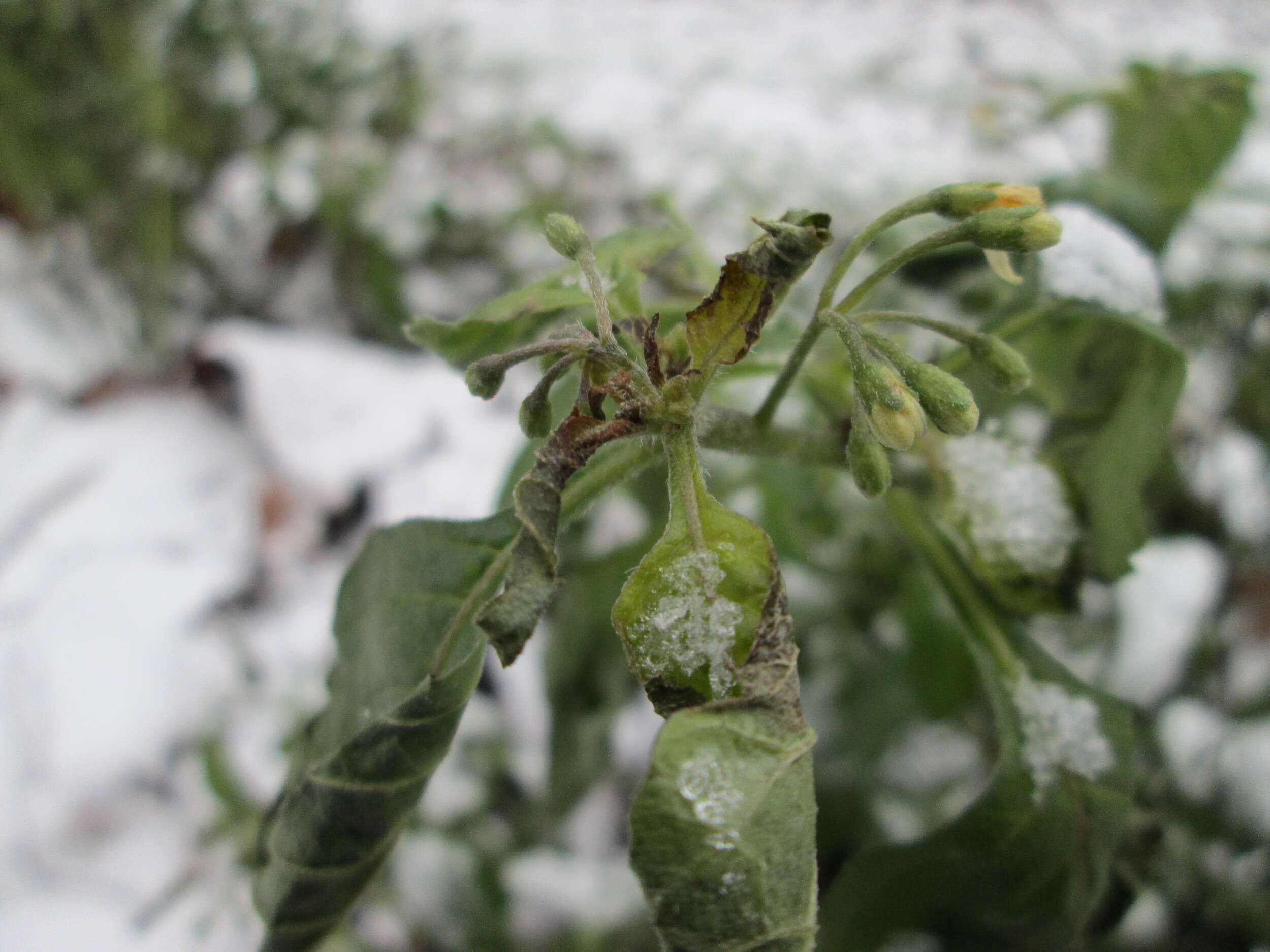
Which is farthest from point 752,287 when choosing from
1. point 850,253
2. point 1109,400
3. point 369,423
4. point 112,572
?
point 112,572

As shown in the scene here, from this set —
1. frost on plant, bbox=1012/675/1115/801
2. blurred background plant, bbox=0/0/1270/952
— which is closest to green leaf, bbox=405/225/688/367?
blurred background plant, bbox=0/0/1270/952

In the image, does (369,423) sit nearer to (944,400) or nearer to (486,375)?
(486,375)

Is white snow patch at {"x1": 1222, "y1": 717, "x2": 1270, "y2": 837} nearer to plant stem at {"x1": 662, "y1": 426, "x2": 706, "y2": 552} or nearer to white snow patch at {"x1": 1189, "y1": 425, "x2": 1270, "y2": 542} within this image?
white snow patch at {"x1": 1189, "y1": 425, "x2": 1270, "y2": 542}

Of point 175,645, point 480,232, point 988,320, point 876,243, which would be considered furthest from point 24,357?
point 988,320

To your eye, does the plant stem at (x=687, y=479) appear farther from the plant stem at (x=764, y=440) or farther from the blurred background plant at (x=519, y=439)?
the blurred background plant at (x=519, y=439)

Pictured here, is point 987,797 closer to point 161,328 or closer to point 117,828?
point 117,828

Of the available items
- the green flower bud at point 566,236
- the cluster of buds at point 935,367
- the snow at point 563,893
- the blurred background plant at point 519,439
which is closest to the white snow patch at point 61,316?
the blurred background plant at point 519,439
